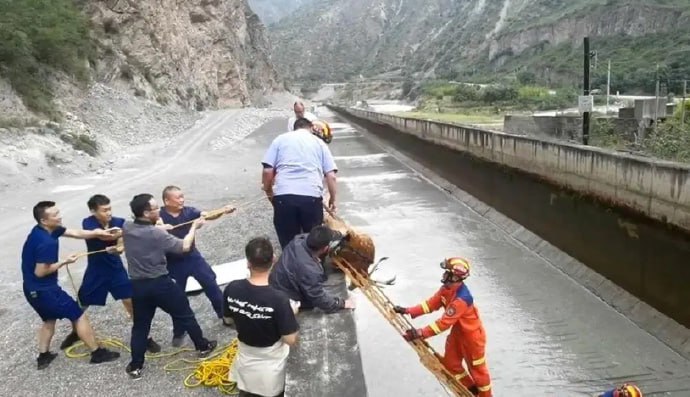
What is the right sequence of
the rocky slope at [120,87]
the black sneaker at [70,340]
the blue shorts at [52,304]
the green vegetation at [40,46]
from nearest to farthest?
the blue shorts at [52,304] < the black sneaker at [70,340] < the rocky slope at [120,87] < the green vegetation at [40,46]

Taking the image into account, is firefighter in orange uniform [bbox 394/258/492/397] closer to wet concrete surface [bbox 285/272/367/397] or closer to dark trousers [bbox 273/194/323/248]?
wet concrete surface [bbox 285/272/367/397]

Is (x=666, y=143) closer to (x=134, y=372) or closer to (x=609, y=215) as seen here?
(x=609, y=215)

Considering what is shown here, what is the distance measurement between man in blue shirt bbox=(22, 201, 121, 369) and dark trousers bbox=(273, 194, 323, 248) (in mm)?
1568

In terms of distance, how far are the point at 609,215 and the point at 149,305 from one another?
6.53 m

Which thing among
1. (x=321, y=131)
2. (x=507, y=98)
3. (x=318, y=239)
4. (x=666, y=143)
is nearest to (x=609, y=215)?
(x=321, y=131)

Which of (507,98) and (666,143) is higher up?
(666,143)

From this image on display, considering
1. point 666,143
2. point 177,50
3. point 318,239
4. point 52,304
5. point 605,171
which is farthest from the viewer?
point 177,50

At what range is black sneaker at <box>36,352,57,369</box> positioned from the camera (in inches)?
227

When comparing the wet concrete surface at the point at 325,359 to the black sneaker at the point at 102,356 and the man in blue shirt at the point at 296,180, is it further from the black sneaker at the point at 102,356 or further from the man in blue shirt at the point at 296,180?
the black sneaker at the point at 102,356

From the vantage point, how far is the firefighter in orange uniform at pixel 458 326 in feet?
17.1

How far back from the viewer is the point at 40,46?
29.2 metres

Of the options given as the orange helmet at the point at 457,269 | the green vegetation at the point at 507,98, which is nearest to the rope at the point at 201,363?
the orange helmet at the point at 457,269

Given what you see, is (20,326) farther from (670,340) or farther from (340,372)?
(670,340)

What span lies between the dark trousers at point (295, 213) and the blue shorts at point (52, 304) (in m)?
2.06
